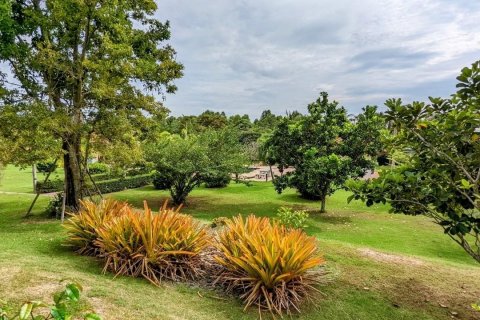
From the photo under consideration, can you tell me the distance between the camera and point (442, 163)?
4.21 meters

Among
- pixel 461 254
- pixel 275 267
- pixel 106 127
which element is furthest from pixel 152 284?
pixel 461 254

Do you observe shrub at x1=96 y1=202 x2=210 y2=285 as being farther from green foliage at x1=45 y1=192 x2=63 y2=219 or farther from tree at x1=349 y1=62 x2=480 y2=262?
green foliage at x1=45 y1=192 x2=63 y2=219

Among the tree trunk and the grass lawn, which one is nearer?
the grass lawn

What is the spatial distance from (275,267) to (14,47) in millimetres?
9677

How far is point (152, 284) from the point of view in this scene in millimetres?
4883

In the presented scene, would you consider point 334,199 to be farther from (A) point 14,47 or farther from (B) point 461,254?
(A) point 14,47

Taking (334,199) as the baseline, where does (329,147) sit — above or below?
above

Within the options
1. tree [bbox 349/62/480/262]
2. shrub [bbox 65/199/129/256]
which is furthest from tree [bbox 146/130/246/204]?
tree [bbox 349/62/480/262]

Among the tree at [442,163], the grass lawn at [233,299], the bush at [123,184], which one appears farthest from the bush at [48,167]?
the tree at [442,163]

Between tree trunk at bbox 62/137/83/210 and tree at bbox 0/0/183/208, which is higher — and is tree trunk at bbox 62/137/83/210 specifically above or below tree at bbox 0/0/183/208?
below

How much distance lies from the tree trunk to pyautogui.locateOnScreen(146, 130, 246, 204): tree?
431cm

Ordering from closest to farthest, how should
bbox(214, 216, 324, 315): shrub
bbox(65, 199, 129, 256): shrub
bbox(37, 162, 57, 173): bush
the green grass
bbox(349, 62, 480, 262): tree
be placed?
bbox(349, 62, 480, 262): tree, bbox(214, 216, 324, 315): shrub, bbox(65, 199, 129, 256): shrub, bbox(37, 162, 57, 173): bush, the green grass

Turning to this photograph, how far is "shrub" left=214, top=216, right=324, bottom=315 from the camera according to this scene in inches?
179

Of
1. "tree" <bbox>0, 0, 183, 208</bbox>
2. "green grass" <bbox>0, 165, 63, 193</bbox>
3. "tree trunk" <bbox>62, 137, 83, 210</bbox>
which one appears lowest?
"green grass" <bbox>0, 165, 63, 193</bbox>
